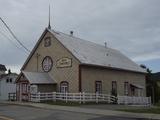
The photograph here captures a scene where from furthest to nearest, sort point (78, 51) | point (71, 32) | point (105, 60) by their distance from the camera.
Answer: point (71, 32), point (105, 60), point (78, 51)

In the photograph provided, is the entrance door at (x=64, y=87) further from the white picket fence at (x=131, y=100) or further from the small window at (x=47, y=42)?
the white picket fence at (x=131, y=100)

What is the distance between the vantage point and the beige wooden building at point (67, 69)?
33969 mm

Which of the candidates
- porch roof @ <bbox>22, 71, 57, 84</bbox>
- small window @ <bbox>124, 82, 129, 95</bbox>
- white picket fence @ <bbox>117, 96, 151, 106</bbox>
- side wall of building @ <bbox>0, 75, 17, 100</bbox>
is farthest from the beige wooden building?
side wall of building @ <bbox>0, 75, 17, 100</bbox>

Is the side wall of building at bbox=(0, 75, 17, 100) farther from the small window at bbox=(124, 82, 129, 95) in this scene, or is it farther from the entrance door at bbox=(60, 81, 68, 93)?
the small window at bbox=(124, 82, 129, 95)

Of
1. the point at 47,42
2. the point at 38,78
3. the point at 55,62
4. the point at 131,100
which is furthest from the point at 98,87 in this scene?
the point at 47,42

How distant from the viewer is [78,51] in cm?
3600

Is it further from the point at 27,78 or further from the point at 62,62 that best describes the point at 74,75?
the point at 27,78

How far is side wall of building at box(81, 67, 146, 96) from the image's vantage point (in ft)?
112

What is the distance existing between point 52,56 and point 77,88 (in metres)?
5.63

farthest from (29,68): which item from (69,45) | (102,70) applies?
(102,70)

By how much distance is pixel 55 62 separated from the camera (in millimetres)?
36375

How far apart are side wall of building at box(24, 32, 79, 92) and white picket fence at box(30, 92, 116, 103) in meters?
1.34

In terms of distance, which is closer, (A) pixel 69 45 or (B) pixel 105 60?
(A) pixel 69 45

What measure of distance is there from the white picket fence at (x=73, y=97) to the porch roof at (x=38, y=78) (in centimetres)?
160
